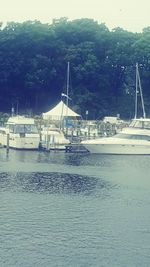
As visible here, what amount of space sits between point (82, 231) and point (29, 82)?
68.6m

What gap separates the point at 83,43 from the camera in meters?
104

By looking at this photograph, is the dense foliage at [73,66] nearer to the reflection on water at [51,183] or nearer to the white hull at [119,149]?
the white hull at [119,149]

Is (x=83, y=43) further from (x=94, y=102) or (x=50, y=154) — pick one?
(x=50, y=154)

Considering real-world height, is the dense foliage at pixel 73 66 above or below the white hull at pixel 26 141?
above

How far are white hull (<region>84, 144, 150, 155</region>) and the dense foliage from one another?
93.7 ft

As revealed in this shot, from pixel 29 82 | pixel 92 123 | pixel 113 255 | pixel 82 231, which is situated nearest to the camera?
pixel 113 255

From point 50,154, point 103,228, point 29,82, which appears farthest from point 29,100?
point 103,228

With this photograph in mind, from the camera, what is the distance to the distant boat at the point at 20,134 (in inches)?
2813

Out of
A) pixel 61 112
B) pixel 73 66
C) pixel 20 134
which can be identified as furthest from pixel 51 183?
pixel 73 66

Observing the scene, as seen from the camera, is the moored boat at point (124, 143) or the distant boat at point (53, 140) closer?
the moored boat at point (124, 143)

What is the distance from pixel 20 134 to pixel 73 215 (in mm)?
36875

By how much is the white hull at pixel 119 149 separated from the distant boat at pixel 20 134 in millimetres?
7193

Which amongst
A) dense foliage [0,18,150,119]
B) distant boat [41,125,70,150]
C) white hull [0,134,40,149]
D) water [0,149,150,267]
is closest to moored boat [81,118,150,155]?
distant boat [41,125,70,150]

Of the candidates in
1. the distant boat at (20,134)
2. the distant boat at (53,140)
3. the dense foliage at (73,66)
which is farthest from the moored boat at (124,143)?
the dense foliage at (73,66)
